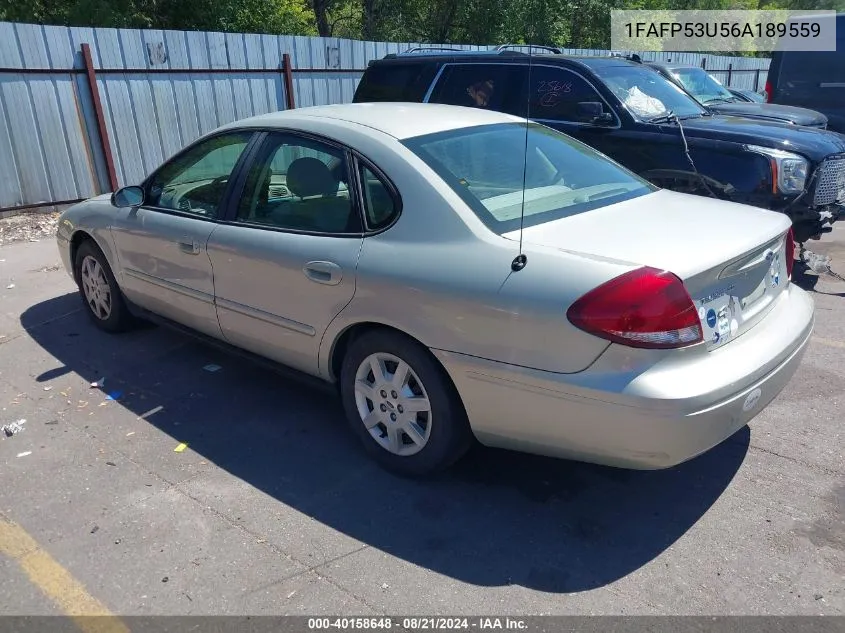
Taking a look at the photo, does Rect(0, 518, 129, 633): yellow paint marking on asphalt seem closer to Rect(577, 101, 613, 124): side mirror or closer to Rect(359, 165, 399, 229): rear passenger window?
Rect(359, 165, 399, 229): rear passenger window

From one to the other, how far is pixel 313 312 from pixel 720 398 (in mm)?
1914

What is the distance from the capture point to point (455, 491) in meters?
3.38

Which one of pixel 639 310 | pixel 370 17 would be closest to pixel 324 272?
pixel 639 310

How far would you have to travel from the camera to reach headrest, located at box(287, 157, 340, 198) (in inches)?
145

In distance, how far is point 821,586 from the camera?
8.79 ft

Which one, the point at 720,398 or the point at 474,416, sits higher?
the point at 720,398

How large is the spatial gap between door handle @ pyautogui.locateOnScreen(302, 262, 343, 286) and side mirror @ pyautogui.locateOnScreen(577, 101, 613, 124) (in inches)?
155

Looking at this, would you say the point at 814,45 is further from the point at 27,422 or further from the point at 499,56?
the point at 27,422

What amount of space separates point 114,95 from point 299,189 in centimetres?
732

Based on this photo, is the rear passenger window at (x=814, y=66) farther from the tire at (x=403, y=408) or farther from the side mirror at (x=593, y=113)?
the tire at (x=403, y=408)

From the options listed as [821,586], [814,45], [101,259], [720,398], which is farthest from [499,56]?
[814,45]

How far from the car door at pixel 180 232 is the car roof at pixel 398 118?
31 cm

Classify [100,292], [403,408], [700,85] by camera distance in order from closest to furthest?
[403,408] → [100,292] → [700,85]

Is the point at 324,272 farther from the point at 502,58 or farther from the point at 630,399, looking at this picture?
the point at 502,58
